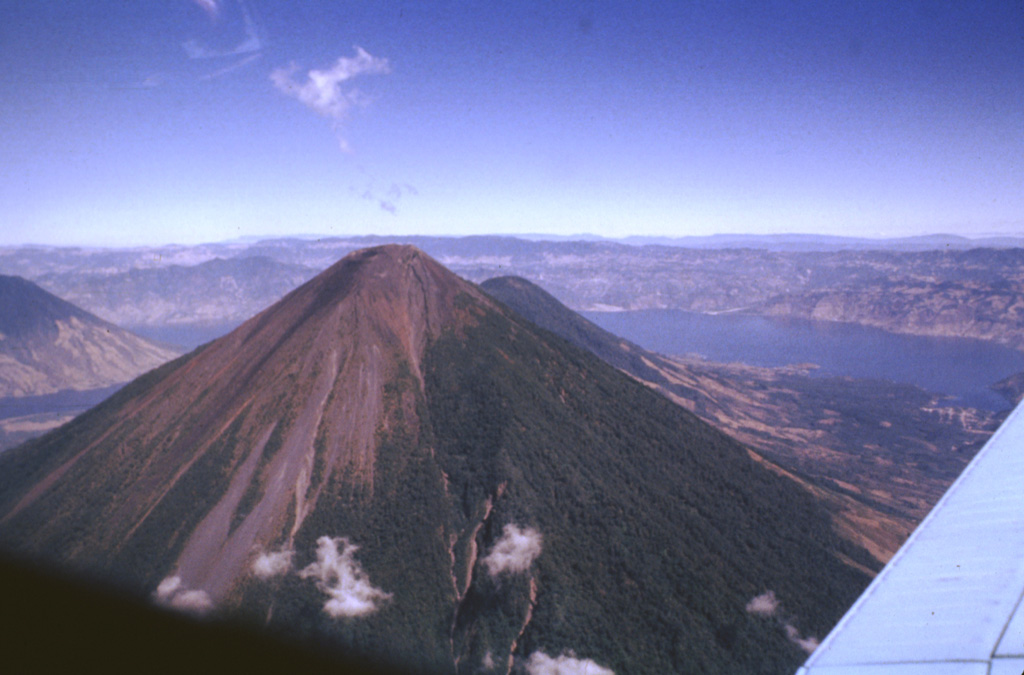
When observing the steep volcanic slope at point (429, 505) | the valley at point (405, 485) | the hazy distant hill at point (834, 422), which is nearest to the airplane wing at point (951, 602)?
the steep volcanic slope at point (429, 505)

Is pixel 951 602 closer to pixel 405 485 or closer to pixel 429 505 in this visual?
pixel 429 505

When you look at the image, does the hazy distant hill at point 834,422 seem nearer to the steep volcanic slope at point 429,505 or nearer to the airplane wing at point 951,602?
the steep volcanic slope at point 429,505

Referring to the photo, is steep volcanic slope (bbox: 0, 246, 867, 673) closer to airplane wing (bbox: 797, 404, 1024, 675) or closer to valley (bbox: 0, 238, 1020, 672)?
valley (bbox: 0, 238, 1020, 672)

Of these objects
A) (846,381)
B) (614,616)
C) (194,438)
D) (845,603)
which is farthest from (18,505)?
(846,381)

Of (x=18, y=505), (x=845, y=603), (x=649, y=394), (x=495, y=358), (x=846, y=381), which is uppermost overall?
(x=495, y=358)

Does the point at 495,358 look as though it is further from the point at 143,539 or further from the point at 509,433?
the point at 143,539

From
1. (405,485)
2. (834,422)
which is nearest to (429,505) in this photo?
(405,485)
